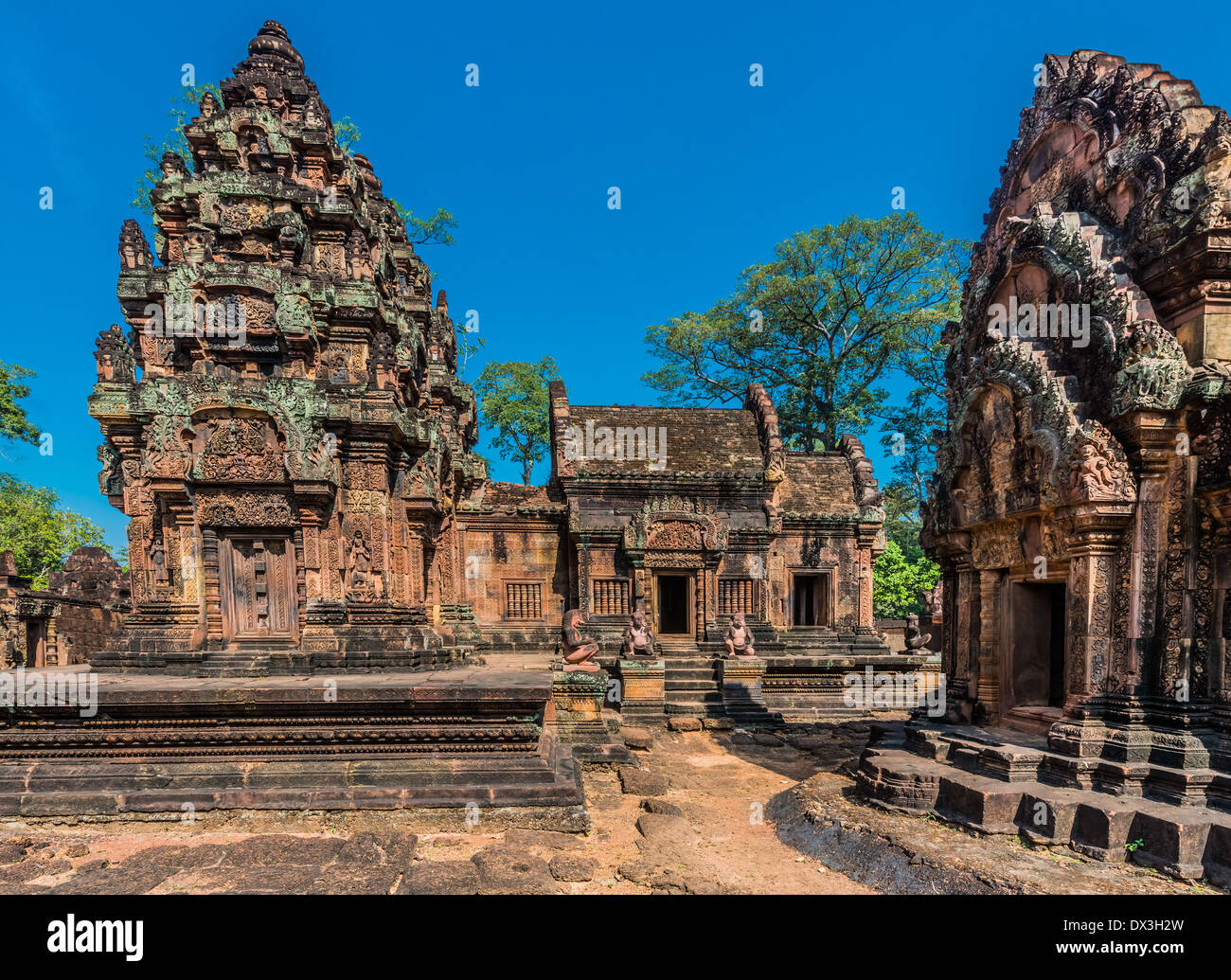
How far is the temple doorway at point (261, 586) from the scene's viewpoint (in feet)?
31.9

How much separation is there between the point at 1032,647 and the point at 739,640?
778 centimetres

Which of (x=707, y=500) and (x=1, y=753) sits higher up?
(x=707, y=500)

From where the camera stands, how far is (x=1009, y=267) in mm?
7438

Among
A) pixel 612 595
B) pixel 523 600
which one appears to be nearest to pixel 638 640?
pixel 612 595

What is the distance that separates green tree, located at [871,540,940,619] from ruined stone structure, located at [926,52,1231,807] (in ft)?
→ 65.2

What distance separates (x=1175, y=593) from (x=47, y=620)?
27.3m

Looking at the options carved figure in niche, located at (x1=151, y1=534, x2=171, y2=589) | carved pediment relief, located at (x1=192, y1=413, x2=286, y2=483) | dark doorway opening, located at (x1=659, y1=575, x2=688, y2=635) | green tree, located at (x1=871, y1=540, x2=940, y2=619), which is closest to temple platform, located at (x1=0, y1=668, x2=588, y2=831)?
carved figure in niche, located at (x1=151, y1=534, x2=171, y2=589)

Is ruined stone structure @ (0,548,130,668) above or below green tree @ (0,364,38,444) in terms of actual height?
below

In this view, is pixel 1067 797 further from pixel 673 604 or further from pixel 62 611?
pixel 62 611

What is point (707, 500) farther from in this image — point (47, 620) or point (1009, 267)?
point (47, 620)

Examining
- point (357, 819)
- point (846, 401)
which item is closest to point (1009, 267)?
point (357, 819)

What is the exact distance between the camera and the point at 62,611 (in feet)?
69.5

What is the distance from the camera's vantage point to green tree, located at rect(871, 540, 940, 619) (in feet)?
86.7

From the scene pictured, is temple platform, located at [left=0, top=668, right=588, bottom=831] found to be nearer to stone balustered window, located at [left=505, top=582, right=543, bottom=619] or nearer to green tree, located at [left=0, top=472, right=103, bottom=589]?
stone balustered window, located at [left=505, top=582, right=543, bottom=619]
